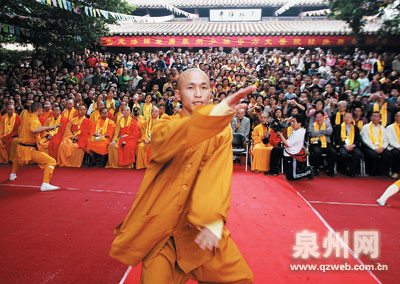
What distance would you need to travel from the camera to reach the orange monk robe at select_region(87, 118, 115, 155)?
6721 millimetres

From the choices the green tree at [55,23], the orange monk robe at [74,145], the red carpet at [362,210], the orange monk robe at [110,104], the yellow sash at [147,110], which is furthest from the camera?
the green tree at [55,23]

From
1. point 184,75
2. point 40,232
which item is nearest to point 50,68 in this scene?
point 40,232

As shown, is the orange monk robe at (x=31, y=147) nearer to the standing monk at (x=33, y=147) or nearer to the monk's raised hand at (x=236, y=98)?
the standing monk at (x=33, y=147)

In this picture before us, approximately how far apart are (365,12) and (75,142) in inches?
460

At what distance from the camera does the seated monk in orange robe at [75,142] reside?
668 centimetres

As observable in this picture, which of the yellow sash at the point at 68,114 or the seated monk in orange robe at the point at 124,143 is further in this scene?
the yellow sash at the point at 68,114

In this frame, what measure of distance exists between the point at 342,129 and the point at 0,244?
661cm

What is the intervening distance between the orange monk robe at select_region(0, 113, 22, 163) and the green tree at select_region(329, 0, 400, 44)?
12138 mm

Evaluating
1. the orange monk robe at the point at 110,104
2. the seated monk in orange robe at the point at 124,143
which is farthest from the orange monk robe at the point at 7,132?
the seated monk in orange robe at the point at 124,143

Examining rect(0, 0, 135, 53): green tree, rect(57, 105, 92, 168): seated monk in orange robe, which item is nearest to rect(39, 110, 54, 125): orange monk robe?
rect(57, 105, 92, 168): seated monk in orange robe

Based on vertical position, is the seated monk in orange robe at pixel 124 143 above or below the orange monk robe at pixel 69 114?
below

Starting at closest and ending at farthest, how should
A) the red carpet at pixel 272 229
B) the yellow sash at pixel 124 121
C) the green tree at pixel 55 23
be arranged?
1. the red carpet at pixel 272 229
2. the yellow sash at pixel 124 121
3. the green tree at pixel 55 23

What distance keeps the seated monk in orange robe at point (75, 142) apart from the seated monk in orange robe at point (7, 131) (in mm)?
1179

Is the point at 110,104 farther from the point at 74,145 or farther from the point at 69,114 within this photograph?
the point at 74,145
